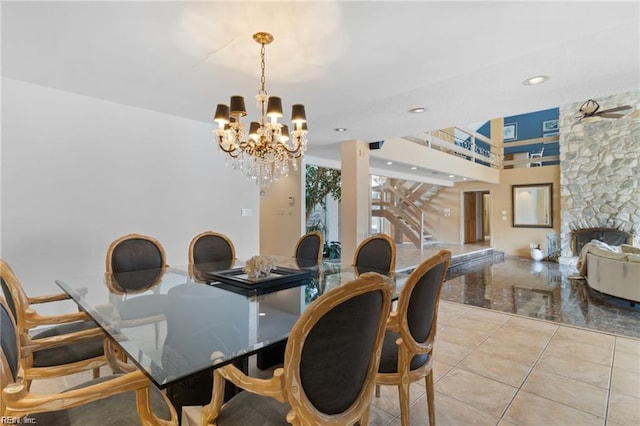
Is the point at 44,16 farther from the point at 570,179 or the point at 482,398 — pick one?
the point at 570,179

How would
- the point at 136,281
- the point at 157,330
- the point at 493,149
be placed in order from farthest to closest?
1. the point at 493,149
2. the point at 136,281
3. the point at 157,330

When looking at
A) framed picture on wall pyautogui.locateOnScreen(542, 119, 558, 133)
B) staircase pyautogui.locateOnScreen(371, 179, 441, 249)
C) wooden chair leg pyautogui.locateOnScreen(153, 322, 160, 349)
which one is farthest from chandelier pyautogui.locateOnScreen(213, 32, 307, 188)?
framed picture on wall pyautogui.locateOnScreen(542, 119, 558, 133)

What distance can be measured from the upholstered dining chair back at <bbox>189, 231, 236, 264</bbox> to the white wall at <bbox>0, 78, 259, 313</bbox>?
865 mm

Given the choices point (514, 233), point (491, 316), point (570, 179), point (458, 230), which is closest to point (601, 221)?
point (570, 179)

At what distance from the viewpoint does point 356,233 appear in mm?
4820

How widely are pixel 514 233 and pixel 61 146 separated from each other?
1045cm

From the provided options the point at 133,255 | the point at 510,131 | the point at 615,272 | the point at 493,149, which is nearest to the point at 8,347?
the point at 133,255

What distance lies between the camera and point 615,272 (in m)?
4.30

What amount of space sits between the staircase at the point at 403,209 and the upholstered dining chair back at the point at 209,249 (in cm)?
651

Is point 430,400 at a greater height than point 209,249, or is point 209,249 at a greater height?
point 209,249

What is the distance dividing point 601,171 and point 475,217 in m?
4.47

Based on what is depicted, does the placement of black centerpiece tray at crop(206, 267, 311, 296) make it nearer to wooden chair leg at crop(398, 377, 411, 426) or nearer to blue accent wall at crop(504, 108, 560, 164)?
wooden chair leg at crop(398, 377, 411, 426)

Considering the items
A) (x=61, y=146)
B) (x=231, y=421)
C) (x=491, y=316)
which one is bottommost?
(x=491, y=316)

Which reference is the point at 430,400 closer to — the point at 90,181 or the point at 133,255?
the point at 133,255
